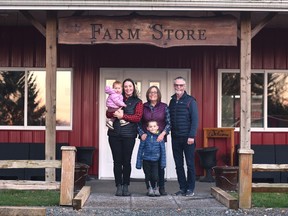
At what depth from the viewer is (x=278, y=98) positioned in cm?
1266

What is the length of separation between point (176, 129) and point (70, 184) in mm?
2080

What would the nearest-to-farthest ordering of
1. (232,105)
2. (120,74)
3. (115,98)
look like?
(115,98)
(120,74)
(232,105)

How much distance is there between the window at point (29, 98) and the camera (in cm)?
1238

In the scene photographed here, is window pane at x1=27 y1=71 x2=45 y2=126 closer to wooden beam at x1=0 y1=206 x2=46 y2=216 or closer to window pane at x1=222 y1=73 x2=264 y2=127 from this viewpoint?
window pane at x1=222 y1=73 x2=264 y2=127

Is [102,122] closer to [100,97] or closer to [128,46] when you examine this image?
[100,97]

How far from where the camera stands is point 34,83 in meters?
12.4

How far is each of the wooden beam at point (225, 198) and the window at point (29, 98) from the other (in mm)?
4131

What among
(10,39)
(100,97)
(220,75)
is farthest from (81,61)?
(220,75)

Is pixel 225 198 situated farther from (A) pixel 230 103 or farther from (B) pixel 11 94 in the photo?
(B) pixel 11 94

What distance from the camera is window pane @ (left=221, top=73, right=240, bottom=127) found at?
1251 centimetres

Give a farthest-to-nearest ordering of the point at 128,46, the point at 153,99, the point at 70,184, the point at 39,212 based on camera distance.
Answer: the point at 128,46 < the point at 153,99 < the point at 70,184 < the point at 39,212

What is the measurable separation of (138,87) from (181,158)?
10.2 ft

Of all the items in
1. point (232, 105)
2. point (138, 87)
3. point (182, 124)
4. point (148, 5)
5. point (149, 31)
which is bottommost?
point (182, 124)

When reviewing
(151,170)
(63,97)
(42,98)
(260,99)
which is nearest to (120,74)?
(63,97)
